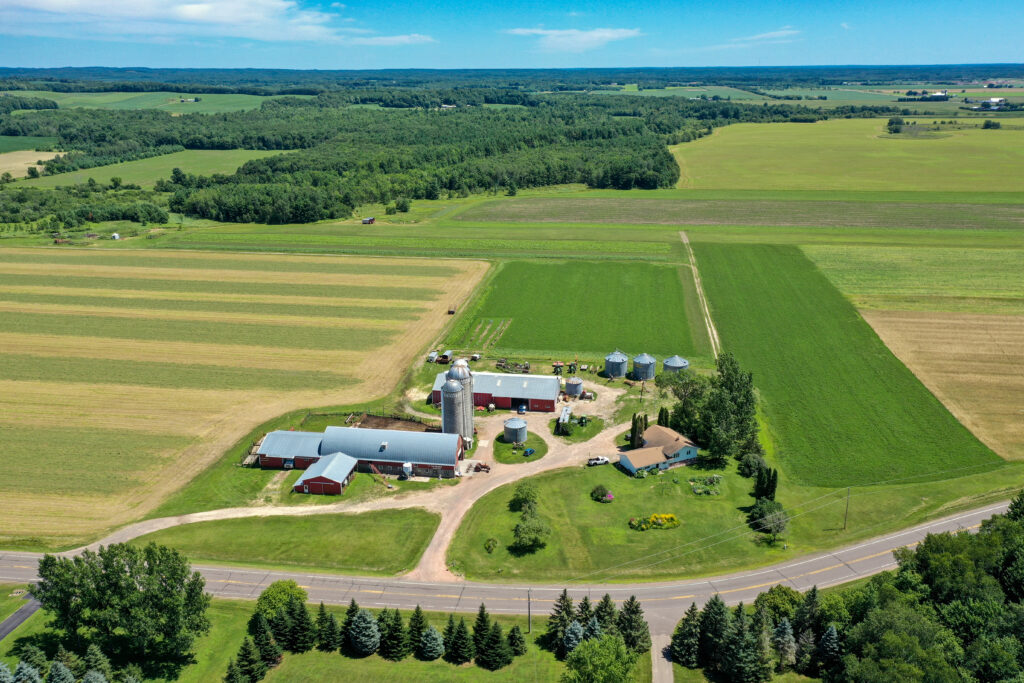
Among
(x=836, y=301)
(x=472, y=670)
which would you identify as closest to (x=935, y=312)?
(x=836, y=301)

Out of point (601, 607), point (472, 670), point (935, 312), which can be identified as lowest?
point (472, 670)

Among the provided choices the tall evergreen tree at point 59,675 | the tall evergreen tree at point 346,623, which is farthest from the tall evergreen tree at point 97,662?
the tall evergreen tree at point 346,623

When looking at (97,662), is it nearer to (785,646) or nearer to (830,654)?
(785,646)

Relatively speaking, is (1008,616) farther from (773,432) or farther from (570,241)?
(570,241)

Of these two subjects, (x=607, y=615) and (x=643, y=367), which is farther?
(x=643, y=367)

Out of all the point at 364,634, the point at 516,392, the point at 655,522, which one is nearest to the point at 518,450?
the point at 516,392

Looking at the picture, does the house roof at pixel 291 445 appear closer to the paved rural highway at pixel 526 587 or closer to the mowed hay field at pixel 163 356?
the mowed hay field at pixel 163 356
